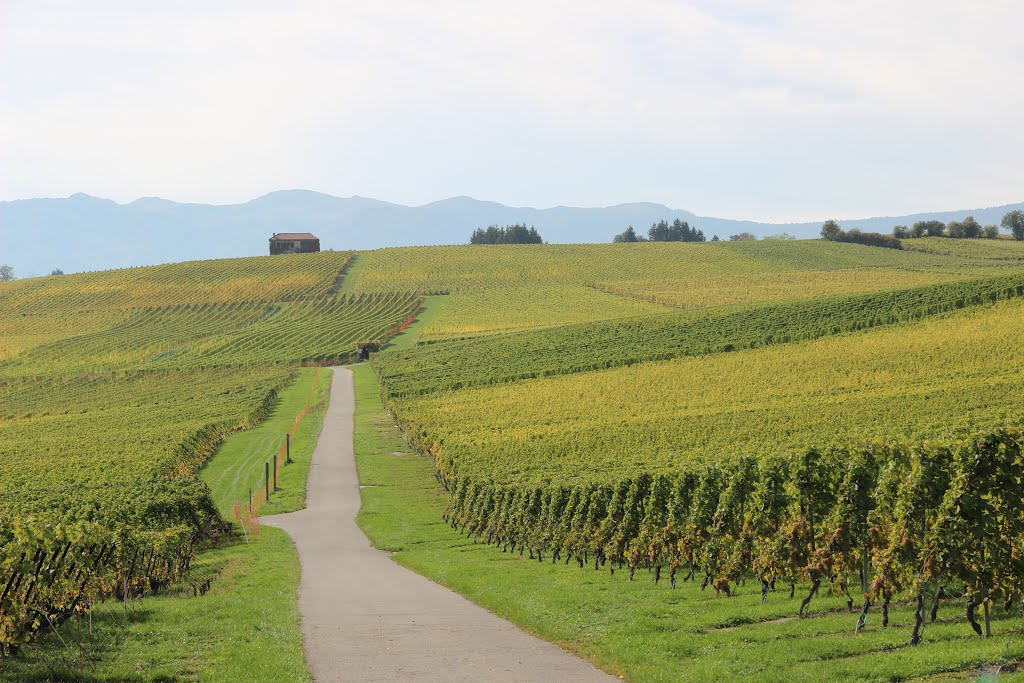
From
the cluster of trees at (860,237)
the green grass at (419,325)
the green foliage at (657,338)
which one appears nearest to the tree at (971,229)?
the cluster of trees at (860,237)

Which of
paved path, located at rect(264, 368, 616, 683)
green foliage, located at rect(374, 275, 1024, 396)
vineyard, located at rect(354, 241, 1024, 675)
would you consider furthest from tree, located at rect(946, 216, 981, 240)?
paved path, located at rect(264, 368, 616, 683)

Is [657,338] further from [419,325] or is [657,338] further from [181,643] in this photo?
[181,643]

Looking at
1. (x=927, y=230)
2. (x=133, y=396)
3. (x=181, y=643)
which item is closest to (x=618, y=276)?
(x=927, y=230)

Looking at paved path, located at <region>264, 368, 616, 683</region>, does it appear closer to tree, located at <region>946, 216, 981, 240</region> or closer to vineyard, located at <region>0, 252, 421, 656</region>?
vineyard, located at <region>0, 252, 421, 656</region>

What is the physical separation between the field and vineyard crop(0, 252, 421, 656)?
0.21 m

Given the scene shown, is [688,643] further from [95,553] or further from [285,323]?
[285,323]

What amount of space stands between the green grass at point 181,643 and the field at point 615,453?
0.59m

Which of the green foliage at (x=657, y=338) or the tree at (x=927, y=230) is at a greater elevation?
the tree at (x=927, y=230)

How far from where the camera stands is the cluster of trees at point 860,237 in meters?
175

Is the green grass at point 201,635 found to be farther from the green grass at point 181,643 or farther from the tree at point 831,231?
the tree at point 831,231

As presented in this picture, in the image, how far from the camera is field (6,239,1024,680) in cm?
1516

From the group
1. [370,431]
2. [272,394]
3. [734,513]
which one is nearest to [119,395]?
[272,394]

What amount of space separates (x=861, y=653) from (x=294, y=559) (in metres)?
18.6

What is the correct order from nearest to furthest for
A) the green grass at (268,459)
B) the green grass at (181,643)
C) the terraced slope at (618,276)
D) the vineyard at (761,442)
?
the green grass at (181,643)
the vineyard at (761,442)
the green grass at (268,459)
the terraced slope at (618,276)
